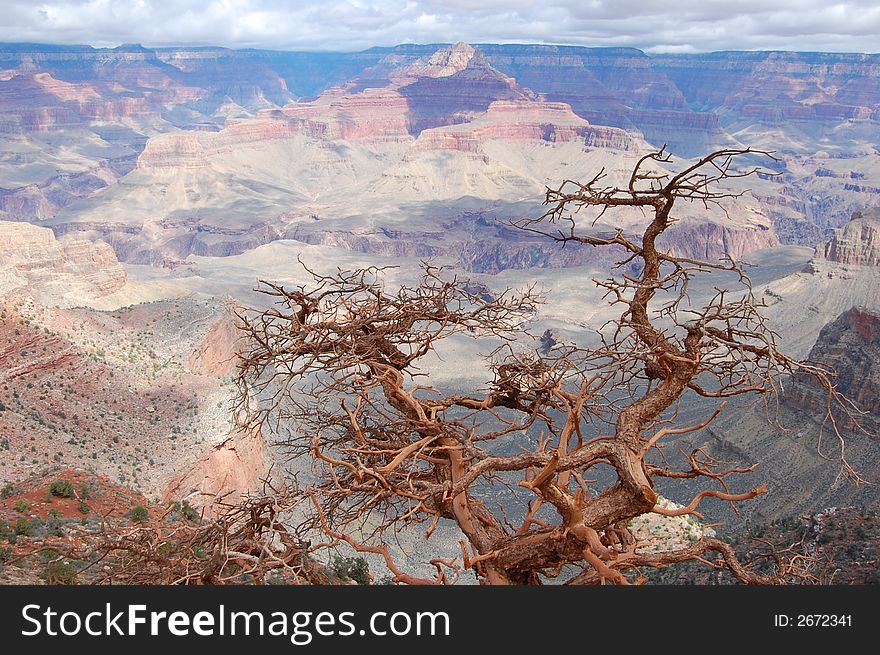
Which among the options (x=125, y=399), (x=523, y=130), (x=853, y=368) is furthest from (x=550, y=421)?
(x=523, y=130)

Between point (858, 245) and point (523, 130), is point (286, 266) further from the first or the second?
point (523, 130)

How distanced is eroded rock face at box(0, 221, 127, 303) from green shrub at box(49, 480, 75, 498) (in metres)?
37.9

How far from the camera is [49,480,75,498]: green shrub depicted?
17.2m

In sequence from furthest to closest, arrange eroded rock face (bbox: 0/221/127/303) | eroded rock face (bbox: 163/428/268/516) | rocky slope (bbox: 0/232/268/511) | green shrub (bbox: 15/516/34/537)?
eroded rock face (bbox: 0/221/127/303) < eroded rock face (bbox: 163/428/268/516) < rocky slope (bbox: 0/232/268/511) < green shrub (bbox: 15/516/34/537)

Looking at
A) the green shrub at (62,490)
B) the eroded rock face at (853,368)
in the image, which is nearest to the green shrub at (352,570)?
the green shrub at (62,490)

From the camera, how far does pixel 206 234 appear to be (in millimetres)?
149750

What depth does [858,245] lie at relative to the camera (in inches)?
2827

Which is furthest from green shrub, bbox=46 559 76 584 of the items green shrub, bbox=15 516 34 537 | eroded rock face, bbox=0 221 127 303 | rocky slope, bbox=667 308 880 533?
eroded rock face, bbox=0 221 127 303

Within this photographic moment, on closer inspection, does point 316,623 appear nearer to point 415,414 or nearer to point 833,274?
point 415,414

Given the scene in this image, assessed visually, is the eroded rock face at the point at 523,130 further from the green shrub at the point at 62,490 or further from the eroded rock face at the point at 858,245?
the green shrub at the point at 62,490

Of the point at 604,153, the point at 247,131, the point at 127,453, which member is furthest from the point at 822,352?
the point at 247,131

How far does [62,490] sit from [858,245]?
73055 mm

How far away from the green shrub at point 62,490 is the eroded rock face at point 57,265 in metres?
37.9

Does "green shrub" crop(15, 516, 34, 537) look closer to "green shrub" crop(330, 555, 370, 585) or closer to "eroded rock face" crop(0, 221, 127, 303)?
"green shrub" crop(330, 555, 370, 585)
